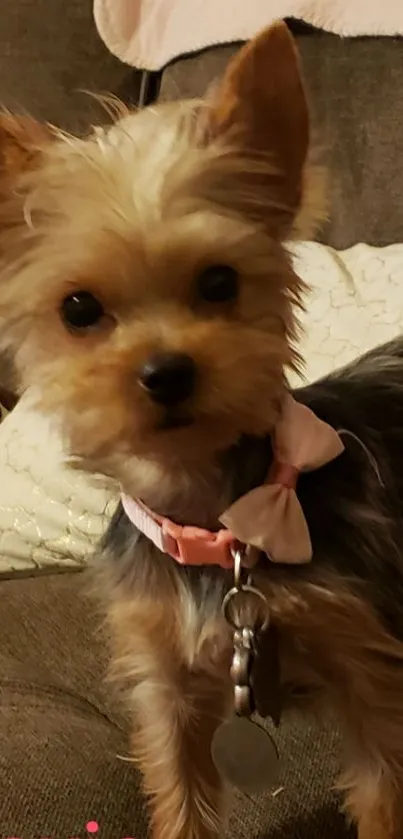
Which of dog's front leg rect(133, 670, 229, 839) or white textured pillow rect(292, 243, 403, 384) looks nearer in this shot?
dog's front leg rect(133, 670, 229, 839)

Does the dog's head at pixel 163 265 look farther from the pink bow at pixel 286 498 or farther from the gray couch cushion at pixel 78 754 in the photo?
the gray couch cushion at pixel 78 754

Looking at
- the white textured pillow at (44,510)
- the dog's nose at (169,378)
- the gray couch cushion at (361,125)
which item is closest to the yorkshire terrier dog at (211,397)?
the dog's nose at (169,378)

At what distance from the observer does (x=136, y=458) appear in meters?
0.81

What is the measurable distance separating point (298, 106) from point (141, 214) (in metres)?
0.15

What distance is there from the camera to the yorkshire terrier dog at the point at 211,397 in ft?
2.51

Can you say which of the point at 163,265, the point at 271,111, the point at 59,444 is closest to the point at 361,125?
the point at 59,444

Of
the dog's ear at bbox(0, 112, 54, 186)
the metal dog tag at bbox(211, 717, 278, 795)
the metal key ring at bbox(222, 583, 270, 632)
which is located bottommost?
the metal dog tag at bbox(211, 717, 278, 795)

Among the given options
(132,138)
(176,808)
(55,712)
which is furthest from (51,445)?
(132,138)

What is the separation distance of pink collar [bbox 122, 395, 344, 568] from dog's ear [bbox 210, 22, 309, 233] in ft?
0.54

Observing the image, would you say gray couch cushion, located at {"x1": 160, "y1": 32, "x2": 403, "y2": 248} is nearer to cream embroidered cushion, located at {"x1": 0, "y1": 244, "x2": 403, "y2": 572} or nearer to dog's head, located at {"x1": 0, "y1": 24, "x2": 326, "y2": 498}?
cream embroidered cushion, located at {"x1": 0, "y1": 244, "x2": 403, "y2": 572}

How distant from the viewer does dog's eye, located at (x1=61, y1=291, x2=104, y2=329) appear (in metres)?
0.79

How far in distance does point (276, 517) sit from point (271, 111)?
30 cm

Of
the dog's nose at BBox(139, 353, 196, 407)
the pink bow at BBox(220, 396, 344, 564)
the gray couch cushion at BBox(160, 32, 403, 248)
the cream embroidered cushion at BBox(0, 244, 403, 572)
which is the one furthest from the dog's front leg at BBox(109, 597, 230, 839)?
the gray couch cushion at BBox(160, 32, 403, 248)

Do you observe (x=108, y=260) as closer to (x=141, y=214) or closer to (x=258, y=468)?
(x=141, y=214)
